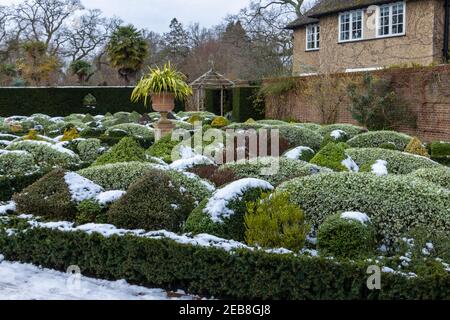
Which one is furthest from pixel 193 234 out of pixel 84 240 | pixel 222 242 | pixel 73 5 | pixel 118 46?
pixel 73 5

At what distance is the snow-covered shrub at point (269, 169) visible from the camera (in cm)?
746

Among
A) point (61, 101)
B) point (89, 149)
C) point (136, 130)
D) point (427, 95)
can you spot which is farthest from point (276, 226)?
point (61, 101)

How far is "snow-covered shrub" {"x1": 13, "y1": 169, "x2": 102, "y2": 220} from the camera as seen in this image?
5820 mm

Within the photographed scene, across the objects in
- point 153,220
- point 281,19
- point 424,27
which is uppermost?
point 281,19

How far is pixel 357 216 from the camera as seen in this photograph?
5.09 metres

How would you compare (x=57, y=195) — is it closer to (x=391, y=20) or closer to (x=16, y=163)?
(x=16, y=163)

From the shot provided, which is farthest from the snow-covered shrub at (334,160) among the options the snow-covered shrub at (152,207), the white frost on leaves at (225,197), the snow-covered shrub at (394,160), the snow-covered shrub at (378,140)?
the snow-covered shrub at (378,140)

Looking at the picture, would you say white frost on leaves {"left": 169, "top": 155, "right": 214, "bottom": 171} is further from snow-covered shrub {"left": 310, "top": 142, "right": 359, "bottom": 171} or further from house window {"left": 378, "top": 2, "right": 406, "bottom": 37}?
house window {"left": 378, "top": 2, "right": 406, "bottom": 37}

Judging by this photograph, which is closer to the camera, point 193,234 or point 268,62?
point 193,234

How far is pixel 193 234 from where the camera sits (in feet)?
16.8
